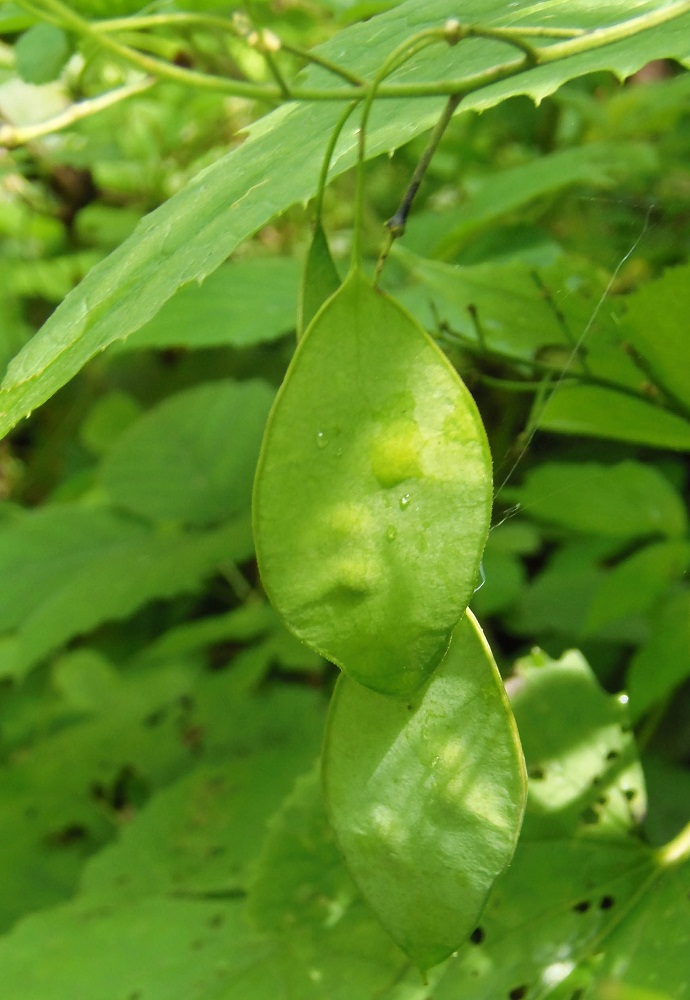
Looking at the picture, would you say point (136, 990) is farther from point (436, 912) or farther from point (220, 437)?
point (220, 437)

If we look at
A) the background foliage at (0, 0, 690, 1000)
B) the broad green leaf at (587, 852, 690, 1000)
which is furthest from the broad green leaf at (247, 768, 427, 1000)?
the broad green leaf at (587, 852, 690, 1000)

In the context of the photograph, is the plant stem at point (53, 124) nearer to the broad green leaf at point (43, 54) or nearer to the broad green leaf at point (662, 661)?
the broad green leaf at point (43, 54)

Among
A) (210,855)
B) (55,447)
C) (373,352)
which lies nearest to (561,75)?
(373,352)

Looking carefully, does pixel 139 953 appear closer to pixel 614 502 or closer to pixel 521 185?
pixel 614 502

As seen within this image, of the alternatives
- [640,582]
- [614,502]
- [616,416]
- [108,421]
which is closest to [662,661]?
[640,582]

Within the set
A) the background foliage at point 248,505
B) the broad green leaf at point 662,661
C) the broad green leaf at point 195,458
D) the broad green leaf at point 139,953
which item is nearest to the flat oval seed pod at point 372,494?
the background foliage at point 248,505

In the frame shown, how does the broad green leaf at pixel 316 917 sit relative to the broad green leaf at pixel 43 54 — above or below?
below
